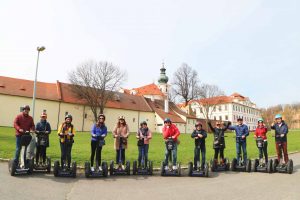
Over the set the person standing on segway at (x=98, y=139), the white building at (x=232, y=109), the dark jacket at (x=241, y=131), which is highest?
the white building at (x=232, y=109)

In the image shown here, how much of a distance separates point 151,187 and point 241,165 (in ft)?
15.1

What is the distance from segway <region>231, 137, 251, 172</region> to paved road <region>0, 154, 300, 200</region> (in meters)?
0.88

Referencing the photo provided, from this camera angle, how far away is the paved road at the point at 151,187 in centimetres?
691

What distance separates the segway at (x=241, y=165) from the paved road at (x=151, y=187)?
0.88 metres

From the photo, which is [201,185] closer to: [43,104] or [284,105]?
[43,104]

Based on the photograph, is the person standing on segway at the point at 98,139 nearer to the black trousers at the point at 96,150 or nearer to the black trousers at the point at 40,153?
the black trousers at the point at 96,150

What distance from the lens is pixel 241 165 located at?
36.4ft

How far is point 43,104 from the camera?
47.6 m

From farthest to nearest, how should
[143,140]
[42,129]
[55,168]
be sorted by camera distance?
[143,140] < [42,129] < [55,168]

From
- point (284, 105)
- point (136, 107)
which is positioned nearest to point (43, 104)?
point (136, 107)

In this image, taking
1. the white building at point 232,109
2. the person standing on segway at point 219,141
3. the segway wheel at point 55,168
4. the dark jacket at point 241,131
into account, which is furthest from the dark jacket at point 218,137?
the white building at point 232,109

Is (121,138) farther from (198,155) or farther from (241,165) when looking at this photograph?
(241,165)

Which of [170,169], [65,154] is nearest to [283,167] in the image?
[170,169]

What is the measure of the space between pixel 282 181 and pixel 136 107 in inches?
2105
